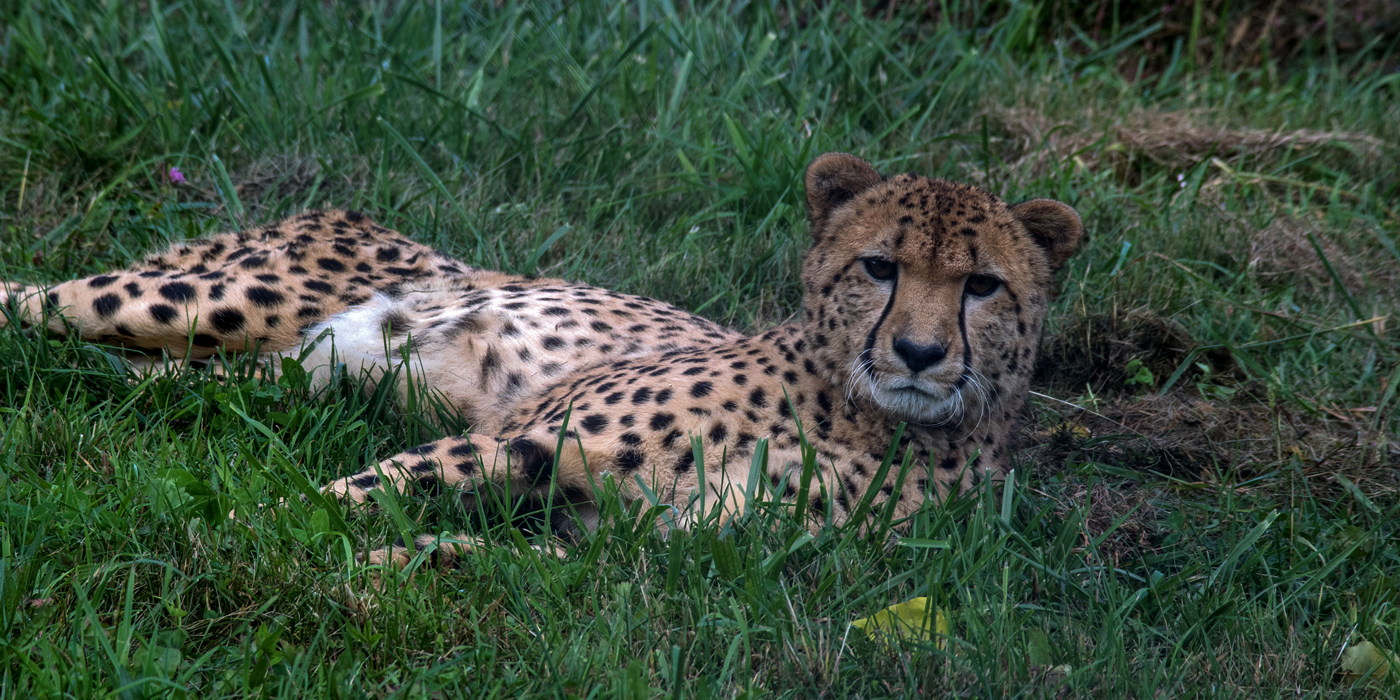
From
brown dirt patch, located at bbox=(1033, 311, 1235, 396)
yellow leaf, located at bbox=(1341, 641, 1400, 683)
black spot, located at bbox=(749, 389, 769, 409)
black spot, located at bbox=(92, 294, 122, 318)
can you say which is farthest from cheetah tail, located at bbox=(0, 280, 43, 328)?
yellow leaf, located at bbox=(1341, 641, 1400, 683)

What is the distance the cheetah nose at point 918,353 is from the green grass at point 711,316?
1.06 ft

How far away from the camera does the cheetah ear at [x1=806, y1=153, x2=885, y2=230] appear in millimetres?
3156

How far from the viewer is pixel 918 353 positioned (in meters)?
2.71

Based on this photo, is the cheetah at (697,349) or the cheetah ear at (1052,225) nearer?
the cheetah at (697,349)

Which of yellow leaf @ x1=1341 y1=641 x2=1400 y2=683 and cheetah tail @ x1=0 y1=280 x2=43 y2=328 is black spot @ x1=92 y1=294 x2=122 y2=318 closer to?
cheetah tail @ x1=0 y1=280 x2=43 y2=328

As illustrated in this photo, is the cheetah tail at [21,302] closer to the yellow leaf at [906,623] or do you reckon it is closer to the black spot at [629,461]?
the black spot at [629,461]

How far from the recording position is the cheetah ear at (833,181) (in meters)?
3.16

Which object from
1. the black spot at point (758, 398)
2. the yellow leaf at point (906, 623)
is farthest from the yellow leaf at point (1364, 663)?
the black spot at point (758, 398)

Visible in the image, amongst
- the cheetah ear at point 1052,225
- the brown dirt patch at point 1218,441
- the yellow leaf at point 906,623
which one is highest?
the cheetah ear at point 1052,225

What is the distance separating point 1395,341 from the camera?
13.5 feet

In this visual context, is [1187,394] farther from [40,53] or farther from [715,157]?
[40,53]

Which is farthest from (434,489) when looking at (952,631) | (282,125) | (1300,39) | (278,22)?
(1300,39)

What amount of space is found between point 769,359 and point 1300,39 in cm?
493

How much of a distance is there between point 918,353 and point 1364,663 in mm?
1094
